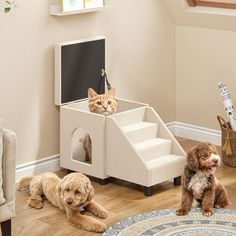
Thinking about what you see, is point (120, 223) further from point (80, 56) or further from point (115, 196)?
point (80, 56)

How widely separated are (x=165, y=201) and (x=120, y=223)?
16.9 inches

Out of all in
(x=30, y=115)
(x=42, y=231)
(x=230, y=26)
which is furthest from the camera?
(x=230, y=26)

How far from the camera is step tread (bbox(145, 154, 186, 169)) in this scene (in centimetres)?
425

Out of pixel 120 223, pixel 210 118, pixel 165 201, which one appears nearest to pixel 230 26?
pixel 210 118

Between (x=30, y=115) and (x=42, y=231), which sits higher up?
(x=30, y=115)

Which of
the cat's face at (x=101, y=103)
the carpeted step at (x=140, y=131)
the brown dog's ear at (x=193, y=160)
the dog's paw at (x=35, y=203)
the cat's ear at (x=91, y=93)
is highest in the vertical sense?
the cat's ear at (x=91, y=93)

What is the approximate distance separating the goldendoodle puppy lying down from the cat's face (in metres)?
0.52

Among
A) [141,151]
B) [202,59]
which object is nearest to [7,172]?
[141,151]

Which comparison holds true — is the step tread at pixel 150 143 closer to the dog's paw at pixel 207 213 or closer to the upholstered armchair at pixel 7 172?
the dog's paw at pixel 207 213

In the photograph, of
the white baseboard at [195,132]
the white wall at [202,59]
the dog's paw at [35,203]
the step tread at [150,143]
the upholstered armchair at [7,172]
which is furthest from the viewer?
the white baseboard at [195,132]

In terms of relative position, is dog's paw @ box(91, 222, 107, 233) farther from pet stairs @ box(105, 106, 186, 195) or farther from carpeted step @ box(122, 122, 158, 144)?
carpeted step @ box(122, 122, 158, 144)

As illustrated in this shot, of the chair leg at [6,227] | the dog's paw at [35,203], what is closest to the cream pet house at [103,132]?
the dog's paw at [35,203]

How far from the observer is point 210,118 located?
5.21 m

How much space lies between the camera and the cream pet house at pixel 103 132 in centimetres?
424
